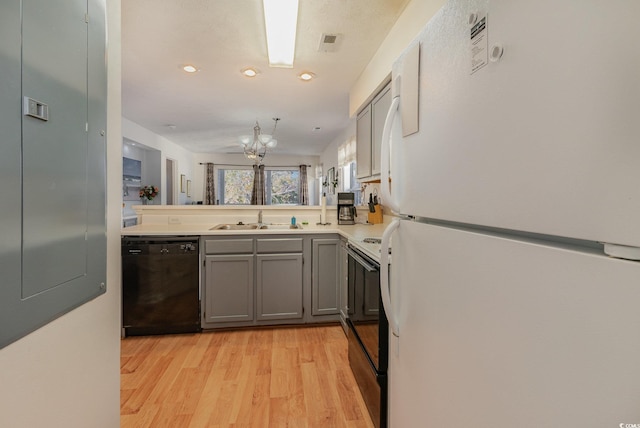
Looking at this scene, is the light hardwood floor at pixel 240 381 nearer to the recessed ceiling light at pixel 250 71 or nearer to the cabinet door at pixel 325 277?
the cabinet door at pixel 325 277

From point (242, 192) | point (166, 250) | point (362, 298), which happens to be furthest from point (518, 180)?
point (242, 192)

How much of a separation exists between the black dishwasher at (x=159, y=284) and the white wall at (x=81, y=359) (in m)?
1.59

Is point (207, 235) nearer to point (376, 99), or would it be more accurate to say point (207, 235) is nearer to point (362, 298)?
point (362, 298)

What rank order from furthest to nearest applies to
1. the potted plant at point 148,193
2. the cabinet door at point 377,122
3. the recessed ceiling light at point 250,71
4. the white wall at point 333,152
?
the potted plant at point 148,193, the white wall at point 333,152, the recessed ceiling light at point 250,71, the cabinet door at point 377,122

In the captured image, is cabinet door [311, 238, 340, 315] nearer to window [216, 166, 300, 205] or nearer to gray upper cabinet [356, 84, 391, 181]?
gray upper cabinet [356, 84, 391, 181]

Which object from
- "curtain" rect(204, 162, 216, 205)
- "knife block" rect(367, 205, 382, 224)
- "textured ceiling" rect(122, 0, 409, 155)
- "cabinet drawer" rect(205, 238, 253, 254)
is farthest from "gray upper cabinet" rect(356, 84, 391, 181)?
"curtain" rect(204, 162, 216, 205)

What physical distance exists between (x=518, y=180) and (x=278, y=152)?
7817mm

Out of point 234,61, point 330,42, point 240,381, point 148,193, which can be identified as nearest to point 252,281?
point 240,381

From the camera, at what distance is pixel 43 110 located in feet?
2.20

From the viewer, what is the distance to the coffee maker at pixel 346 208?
3307 millimetres

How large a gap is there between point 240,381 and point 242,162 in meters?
7.20

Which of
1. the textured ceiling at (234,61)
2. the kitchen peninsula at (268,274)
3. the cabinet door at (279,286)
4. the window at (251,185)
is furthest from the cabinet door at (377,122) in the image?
the window at (251,185)

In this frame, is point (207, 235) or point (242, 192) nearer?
point (207, 235)

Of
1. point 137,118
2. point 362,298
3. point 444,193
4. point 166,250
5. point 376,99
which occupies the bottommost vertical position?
point 362,298
